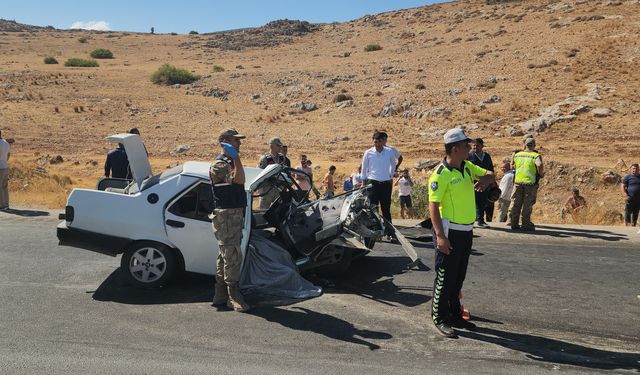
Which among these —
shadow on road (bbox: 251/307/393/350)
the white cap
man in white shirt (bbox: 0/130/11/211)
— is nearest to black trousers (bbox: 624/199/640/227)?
the white cap

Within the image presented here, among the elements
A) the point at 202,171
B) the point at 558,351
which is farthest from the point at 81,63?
the point at 558,351

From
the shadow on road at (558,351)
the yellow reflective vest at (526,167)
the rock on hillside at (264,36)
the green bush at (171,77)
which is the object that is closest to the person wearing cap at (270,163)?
the shadow on road at (558,351)

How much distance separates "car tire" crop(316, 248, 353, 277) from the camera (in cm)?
736

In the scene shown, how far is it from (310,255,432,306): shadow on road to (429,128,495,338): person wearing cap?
104 centimetres

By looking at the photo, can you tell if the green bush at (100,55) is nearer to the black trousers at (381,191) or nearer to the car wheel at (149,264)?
the black trousers at (381,191)

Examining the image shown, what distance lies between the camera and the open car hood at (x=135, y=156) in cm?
743

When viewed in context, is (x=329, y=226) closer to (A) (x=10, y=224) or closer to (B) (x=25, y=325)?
(B) (x=25, y=325)

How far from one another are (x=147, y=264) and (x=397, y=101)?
85.2ft

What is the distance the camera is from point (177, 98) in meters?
38.9

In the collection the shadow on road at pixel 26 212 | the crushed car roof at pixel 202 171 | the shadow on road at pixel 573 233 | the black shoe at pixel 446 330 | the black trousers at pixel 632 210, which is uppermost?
the crushed car roof at pixel 202 171

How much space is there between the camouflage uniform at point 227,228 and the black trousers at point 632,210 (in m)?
10.2

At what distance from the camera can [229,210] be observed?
602 cm

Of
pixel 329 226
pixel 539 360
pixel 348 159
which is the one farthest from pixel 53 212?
pixel 348 159

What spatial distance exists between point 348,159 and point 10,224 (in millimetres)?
14975
